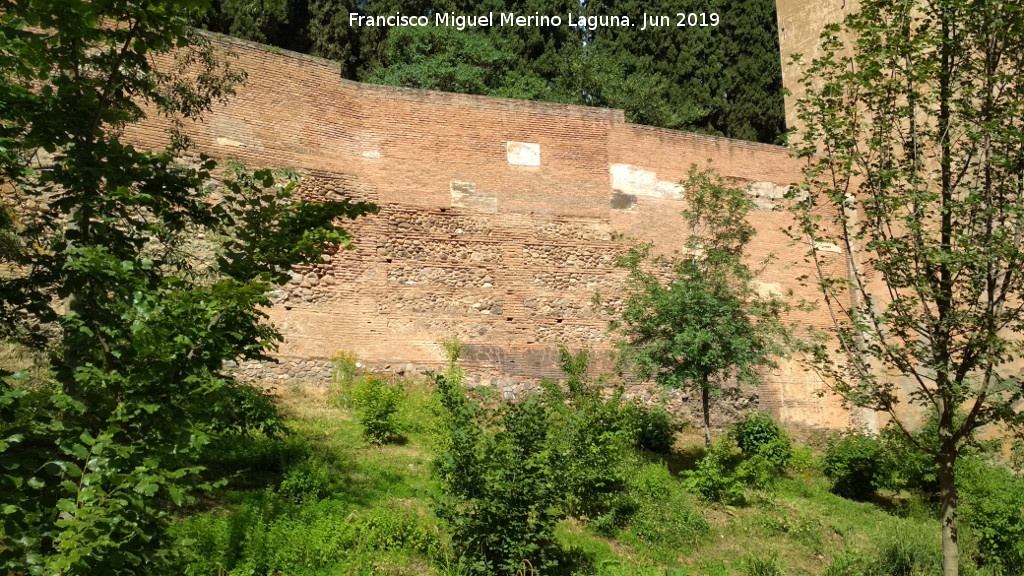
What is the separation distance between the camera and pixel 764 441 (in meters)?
11.2

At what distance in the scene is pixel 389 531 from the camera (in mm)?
6340

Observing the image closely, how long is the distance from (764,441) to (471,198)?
610cm

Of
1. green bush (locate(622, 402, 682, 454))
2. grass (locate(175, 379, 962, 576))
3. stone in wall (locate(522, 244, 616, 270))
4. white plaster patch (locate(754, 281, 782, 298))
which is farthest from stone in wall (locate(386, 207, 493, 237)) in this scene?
white plaster patch (locate(754, 281, 782, 298))

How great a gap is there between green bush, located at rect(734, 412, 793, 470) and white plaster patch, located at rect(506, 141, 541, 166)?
562 centimetres

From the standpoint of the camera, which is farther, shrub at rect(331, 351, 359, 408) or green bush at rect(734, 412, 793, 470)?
green bush at rect(734, 412, 793, 470)

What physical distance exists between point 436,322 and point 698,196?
15.6ft

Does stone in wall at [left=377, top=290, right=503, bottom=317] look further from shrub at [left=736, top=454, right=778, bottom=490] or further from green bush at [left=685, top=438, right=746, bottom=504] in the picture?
shrub at [left=736, top=454, right=778, bottom=490]

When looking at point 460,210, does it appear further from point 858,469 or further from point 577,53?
point 577,53

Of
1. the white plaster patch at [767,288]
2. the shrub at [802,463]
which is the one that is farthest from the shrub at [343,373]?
the white plaster patch at [767,288]

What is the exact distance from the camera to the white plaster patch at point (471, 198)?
12.5 m

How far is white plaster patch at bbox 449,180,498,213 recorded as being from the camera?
12531 millimetres

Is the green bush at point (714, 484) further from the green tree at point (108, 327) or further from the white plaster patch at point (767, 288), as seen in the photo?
the green tree at point (108, 327)

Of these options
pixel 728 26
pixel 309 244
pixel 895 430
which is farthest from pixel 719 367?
pixel 728 26

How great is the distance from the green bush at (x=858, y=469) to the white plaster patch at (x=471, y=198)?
6.69 m
